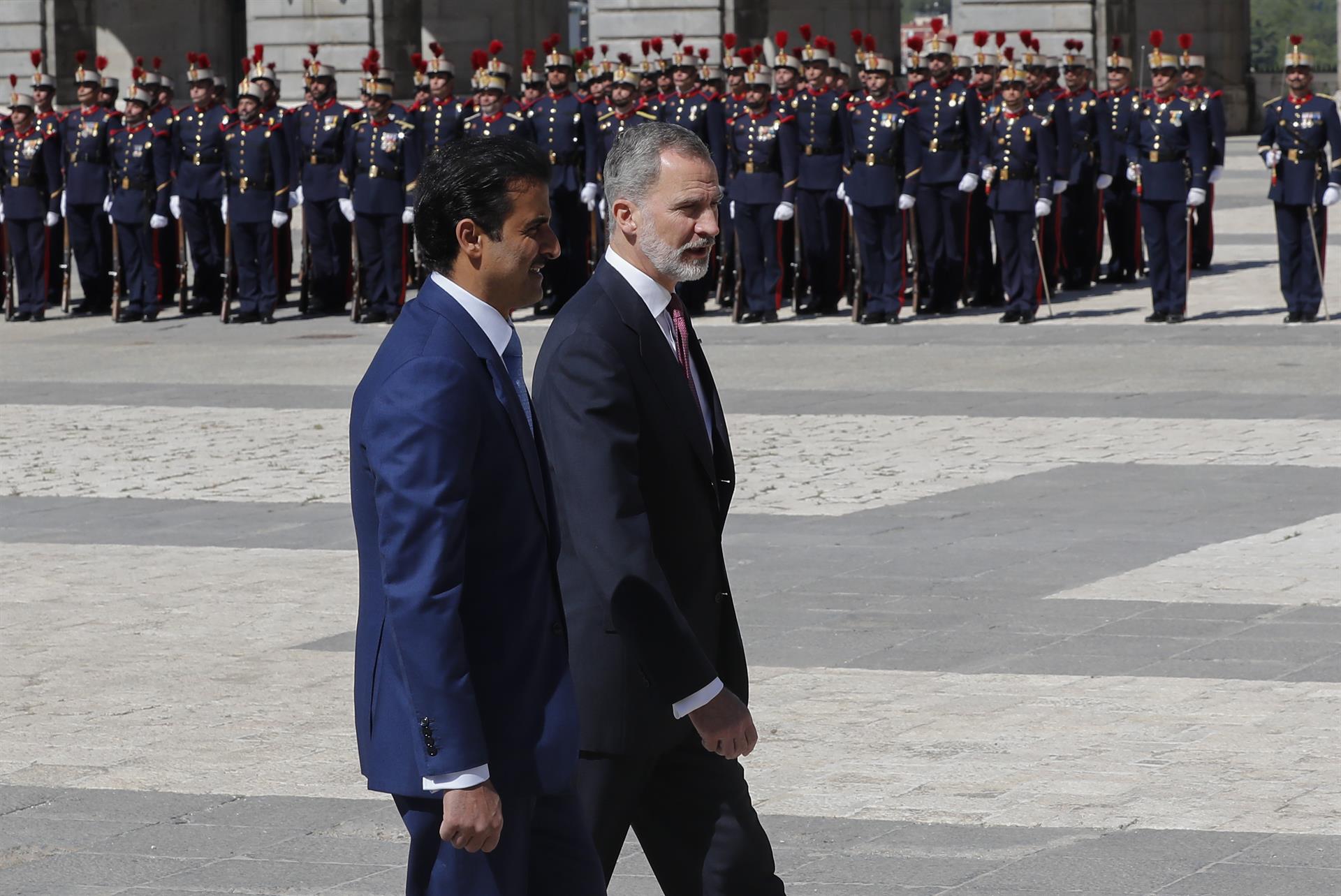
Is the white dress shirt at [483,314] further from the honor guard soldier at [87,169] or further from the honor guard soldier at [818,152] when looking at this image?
the honor guard soldier at [87,169]

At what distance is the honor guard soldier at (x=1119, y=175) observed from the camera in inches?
802

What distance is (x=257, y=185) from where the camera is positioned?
64.8ft

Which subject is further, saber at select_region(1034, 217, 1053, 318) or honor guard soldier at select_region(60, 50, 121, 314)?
honor guard soldier at select_region(60, 50, 121, 314)

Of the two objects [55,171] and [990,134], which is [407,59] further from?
[990,134]

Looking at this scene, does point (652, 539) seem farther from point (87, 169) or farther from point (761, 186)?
point (87, 169)

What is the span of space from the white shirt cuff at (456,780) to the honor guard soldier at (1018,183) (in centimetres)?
1504

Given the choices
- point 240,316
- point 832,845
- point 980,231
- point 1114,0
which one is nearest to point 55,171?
point 240,316

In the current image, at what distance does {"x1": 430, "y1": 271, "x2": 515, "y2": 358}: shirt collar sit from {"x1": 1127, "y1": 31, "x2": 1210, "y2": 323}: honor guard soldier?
14.5 metres

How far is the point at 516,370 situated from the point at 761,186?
15248mm

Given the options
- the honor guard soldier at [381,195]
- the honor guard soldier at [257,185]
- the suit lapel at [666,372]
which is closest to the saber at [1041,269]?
the honor guard soldier at [381,195]

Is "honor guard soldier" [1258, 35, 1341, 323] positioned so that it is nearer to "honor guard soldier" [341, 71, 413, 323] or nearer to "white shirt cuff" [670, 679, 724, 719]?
"honor guard soldier" [341, 71, 413, 323]

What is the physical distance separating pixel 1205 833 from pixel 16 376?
12.4 metres

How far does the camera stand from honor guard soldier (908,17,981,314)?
18.5 metres

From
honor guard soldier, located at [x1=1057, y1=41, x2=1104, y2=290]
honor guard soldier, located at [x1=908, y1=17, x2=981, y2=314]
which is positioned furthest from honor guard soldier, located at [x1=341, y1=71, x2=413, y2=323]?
honor guard soldier, located at [x1=1057, y1=41, x2=1104, y2=290]
